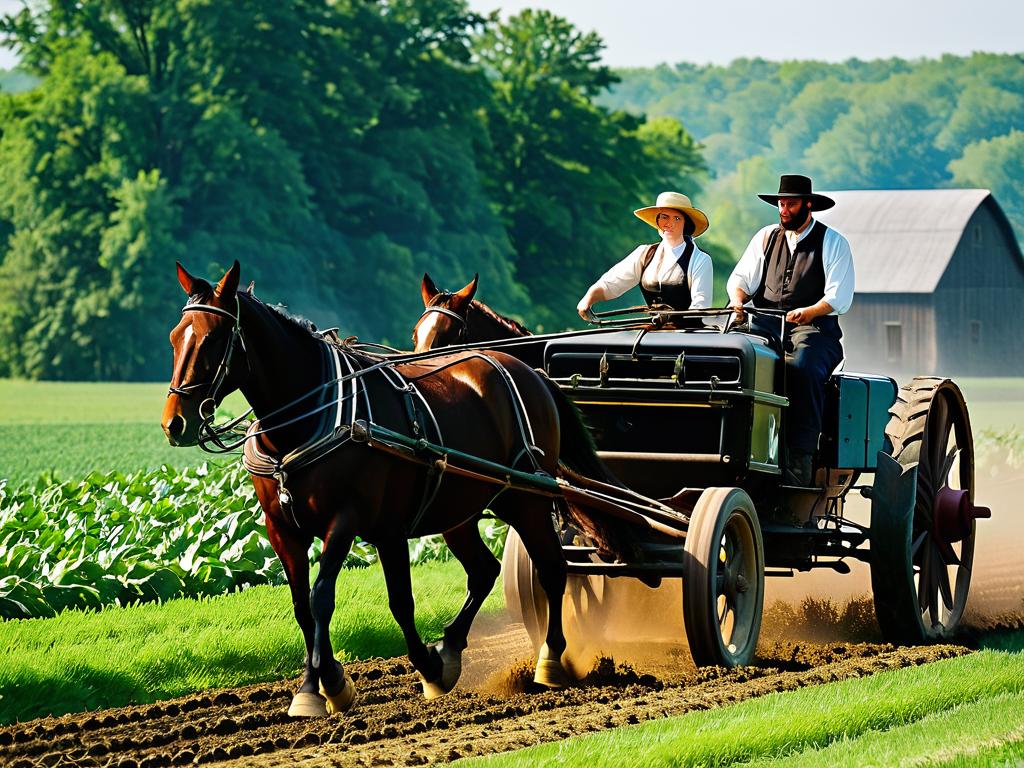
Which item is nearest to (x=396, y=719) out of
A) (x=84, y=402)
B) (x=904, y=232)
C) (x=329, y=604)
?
(x=329, y=604)

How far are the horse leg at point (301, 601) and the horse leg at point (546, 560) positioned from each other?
1483 millimetres

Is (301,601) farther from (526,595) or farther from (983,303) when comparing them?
(983,303)

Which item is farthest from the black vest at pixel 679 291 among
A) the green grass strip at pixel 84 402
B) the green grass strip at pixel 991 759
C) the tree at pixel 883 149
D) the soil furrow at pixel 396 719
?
the tree at pixel 883 149

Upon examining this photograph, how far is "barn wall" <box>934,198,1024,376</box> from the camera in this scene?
183 feet

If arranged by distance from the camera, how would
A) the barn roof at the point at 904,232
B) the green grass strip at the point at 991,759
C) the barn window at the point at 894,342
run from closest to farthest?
the green grass strip at the point at 991,759
the barn roof at the point at 904,232
the barn window at the point at 894,342

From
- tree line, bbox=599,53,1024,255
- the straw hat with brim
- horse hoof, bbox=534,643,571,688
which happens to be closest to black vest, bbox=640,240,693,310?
the straw hat with brim

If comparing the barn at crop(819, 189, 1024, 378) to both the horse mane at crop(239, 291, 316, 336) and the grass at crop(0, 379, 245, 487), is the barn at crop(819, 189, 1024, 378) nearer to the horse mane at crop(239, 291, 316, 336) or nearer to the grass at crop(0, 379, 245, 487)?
the grass at crop(0, 379, 245, 487)

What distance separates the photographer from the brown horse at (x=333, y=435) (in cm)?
681

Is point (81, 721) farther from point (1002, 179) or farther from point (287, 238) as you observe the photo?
point (1002, 179)

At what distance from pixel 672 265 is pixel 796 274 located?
0.83 m

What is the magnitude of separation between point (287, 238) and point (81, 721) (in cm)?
4343

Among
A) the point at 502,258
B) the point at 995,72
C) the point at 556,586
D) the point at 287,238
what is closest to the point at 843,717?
the point at 556,586

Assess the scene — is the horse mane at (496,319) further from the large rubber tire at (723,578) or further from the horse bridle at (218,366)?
the horse bridle at (218,366)

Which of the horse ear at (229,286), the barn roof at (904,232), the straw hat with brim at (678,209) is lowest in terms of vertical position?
the horse ear at (229,286)
